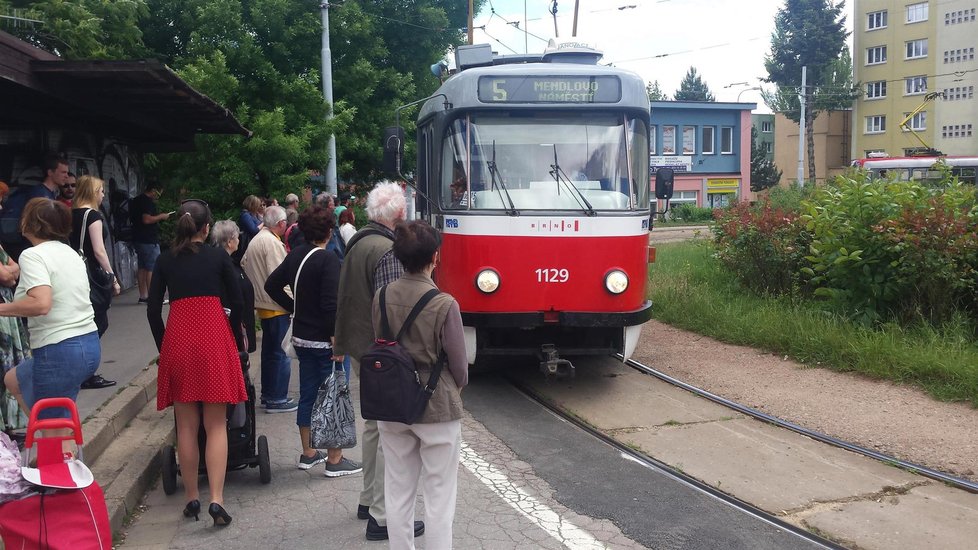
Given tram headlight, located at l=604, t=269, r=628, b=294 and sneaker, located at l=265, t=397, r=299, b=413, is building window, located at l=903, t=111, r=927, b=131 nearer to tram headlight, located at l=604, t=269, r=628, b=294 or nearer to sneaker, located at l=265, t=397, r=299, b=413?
tram headlight, located at l=604, t=269, r=628, b=294

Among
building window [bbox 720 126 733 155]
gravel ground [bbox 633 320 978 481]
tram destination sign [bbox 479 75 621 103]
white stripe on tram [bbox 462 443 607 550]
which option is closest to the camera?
white stripe on tram [bbox 462 443 607 550]

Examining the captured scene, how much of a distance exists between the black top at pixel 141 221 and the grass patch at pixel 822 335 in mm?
7335

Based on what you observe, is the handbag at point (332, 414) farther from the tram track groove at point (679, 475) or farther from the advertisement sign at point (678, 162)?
the advertisement sign at point (678, 162)

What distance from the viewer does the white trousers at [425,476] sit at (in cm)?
428

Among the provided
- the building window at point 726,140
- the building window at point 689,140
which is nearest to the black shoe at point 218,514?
the building window at point 689,140

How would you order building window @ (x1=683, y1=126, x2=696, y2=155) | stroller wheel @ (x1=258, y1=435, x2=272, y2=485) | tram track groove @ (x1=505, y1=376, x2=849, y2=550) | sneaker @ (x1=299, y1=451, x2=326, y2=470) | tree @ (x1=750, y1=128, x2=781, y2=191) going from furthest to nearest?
tree @ (x1=750, y1=128, x2=781, y2=191)
building window @ (x1=683, y1=126, x2=696, y2=155)
sneaker @ (x1=299, y1=451, x2=326, y2=470)
stroller wheel @ (x1=258, y1=435, x2=272, y2=485)
tram track groove @ (x1=505, y1=376, x2=849, y2=550)

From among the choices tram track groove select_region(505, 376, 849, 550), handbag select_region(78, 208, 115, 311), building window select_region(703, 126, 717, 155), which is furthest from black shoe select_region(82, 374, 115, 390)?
building window select_region(703, 126, 717, 155)

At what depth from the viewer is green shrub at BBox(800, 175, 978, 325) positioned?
950cm

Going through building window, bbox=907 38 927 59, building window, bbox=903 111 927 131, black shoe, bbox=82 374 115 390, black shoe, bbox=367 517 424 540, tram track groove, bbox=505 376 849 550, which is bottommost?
tram track groove, bbox=505 376 849 550

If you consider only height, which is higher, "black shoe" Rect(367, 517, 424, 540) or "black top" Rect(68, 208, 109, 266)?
"black top" Rect(68, 208, 109, 266)

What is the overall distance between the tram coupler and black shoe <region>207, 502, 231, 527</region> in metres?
3.67

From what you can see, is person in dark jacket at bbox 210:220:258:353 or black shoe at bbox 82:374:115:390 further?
black shoe at bbox 82:374:115:390

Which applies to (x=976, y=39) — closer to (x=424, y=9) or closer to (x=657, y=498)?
(x=424, y=9)

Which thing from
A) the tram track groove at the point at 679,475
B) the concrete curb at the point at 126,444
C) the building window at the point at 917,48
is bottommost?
the tram track groove at the point at 679,475
